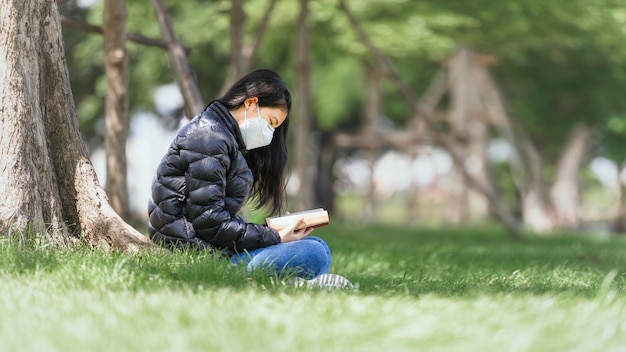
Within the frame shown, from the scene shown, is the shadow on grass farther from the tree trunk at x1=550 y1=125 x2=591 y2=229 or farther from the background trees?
the tree trunk at x1=550 y1=125 x2=591 y2=229

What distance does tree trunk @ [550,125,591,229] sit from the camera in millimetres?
30078

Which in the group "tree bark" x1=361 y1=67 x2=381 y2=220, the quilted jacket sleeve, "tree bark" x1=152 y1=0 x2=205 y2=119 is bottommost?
"tree bark" x1=361 y1=67 x2=381 y2=220

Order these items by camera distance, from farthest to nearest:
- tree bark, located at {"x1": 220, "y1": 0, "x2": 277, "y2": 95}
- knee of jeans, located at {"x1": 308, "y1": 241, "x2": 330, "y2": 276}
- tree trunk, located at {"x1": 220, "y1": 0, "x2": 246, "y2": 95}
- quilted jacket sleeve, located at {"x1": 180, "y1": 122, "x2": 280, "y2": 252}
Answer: tree trunk, located at {"x1": 220, "y1": 0, "x2": 246, "y2": 95} < tree bark, located at {"x1": 220, "y1": 0, "x2": 277, "y2": 95} < knee of jeans, located at {"x1": 308, "y1": 241, "x2": 330, "y2": 276} < quilted jacket sleeve, located at {"x1": 180, "y1": 122, "x2": 280, "y2": 252}

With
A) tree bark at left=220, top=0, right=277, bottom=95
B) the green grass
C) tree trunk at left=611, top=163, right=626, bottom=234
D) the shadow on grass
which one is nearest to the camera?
the green grass

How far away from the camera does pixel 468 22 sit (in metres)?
18.7

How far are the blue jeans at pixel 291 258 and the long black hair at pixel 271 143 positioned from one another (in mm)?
495

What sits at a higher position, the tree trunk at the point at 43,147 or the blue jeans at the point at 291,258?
the tree trunk at the point at 43,147

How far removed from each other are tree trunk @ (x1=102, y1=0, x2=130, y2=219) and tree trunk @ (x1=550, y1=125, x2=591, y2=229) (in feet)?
70.8

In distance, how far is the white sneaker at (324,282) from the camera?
5227 mm

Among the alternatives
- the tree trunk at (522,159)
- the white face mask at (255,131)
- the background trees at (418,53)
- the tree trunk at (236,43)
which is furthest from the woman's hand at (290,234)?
the tree trunk at (522,159)

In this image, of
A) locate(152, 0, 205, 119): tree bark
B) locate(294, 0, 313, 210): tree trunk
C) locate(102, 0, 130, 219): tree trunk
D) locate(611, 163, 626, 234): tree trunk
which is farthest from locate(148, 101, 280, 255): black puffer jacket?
locate(611, 163, 626, 234): tree trunk

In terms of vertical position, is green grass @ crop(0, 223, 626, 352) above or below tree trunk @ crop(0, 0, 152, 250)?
below

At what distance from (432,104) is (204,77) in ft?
18.1

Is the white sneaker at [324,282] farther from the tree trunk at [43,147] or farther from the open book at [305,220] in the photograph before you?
the tree trunk at [43,147]
